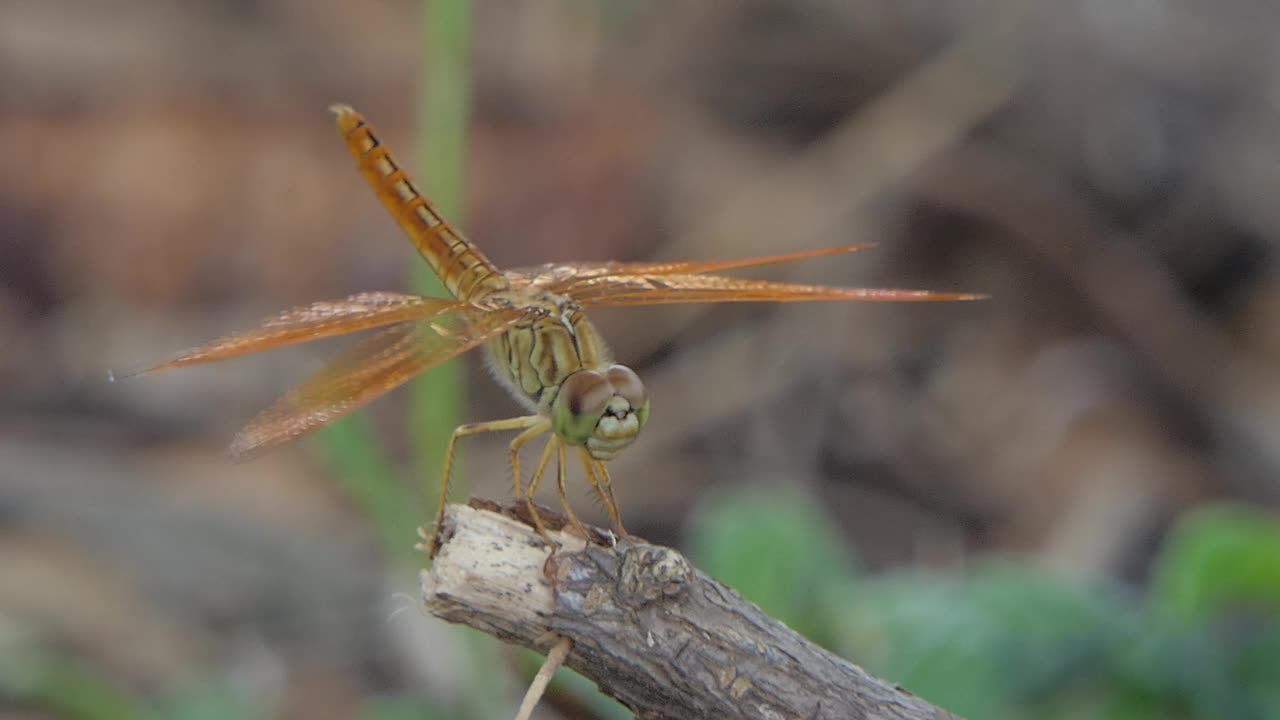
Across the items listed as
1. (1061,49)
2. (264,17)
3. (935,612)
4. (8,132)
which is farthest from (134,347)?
(1061,49)

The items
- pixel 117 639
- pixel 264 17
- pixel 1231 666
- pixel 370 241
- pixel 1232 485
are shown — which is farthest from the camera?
pixel 264 17

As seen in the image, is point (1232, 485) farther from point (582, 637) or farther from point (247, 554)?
point (582, 637)

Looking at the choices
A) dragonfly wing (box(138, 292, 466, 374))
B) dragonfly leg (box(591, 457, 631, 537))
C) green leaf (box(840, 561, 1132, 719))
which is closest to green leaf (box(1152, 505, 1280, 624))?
green leaf (box(840, 561, 1132, 719))

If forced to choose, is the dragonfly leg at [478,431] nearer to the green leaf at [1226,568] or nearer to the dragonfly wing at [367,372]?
the dragonfly wing at [367,372]

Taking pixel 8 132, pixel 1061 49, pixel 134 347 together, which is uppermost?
pixel 1061 49

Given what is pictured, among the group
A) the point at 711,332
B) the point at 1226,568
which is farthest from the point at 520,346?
the point at 711,332
